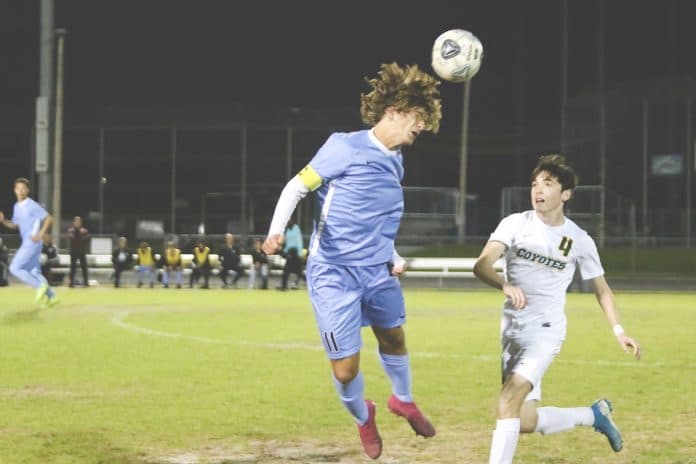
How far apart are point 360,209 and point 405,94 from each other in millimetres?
701

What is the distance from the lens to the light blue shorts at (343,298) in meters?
6.27

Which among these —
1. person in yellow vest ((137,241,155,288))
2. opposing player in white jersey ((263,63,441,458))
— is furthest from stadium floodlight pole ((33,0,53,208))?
opposing player in white jersey ((263,63,441,458))

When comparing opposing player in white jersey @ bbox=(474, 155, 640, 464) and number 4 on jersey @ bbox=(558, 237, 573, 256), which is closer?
opposing player in white jersey @ bbox=(474, 155, 640, 464)

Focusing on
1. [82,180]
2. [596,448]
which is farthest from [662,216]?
[596,448]

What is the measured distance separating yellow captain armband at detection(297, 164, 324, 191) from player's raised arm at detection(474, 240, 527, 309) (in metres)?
1.03

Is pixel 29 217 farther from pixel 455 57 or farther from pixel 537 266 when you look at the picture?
pixel 537 266

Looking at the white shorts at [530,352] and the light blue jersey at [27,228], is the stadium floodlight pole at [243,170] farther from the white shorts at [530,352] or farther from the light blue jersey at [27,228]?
the white shorts at [530,352]

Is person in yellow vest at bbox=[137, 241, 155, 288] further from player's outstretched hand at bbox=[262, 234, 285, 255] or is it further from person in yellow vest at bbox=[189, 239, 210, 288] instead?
player's outstretched hand at bbox=[262, 234, 285, 255]

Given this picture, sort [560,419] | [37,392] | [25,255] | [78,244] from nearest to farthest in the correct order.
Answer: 1. [560,419]
2. [37,392]
3. [25,255]
4. [78,244]

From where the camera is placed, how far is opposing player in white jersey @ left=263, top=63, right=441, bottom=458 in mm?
6238

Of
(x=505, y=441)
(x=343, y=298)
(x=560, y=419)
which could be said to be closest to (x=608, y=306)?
(x=560, y=419)

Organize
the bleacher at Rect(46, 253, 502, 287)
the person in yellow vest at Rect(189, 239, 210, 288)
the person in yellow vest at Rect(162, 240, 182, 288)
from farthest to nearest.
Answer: the bleacher at Rect(46, 253, 502, 287) < the person in yellow vest at Rect(162, 240, 182, 288) < the person in yellow vest at Rect(189, 239, 210, 288)

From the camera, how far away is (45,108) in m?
28.4

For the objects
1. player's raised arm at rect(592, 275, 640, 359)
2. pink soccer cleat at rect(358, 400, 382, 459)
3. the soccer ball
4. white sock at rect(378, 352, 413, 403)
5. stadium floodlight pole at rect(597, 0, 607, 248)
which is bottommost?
→ pink soccer cleat at rect(358, 400, 382, 459)
